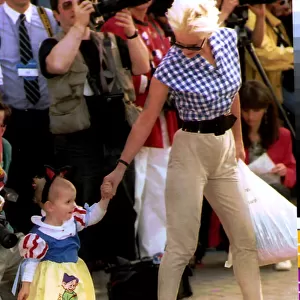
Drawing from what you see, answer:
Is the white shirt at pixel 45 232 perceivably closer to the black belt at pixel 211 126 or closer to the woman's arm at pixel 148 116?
the woman's arm at pixel 148 116

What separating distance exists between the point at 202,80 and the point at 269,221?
34.2 inches

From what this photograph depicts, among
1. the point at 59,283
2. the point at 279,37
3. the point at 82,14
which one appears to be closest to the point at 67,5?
the point at 82,14

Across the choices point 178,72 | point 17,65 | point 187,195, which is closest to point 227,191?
point 187,195

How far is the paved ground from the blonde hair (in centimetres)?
177

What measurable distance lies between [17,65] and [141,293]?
1.45 m

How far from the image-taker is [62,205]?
4684 millimetres

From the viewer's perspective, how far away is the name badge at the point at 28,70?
5.40m

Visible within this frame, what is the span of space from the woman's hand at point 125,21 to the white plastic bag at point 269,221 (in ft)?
3.21

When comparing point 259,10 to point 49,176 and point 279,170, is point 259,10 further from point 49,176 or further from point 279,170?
point 49,176

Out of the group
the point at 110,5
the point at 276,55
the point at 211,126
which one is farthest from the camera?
the point at 276,55

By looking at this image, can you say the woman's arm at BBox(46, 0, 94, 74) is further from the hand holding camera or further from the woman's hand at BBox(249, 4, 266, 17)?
the woman's hand at BBox(249, 4, 266, 17)

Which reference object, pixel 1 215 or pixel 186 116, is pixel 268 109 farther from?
pixel 1 215

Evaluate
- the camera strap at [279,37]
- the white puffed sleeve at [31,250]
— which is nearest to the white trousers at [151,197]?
the white puffed sleeve at [31,250]

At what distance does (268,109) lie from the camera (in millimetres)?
6297
